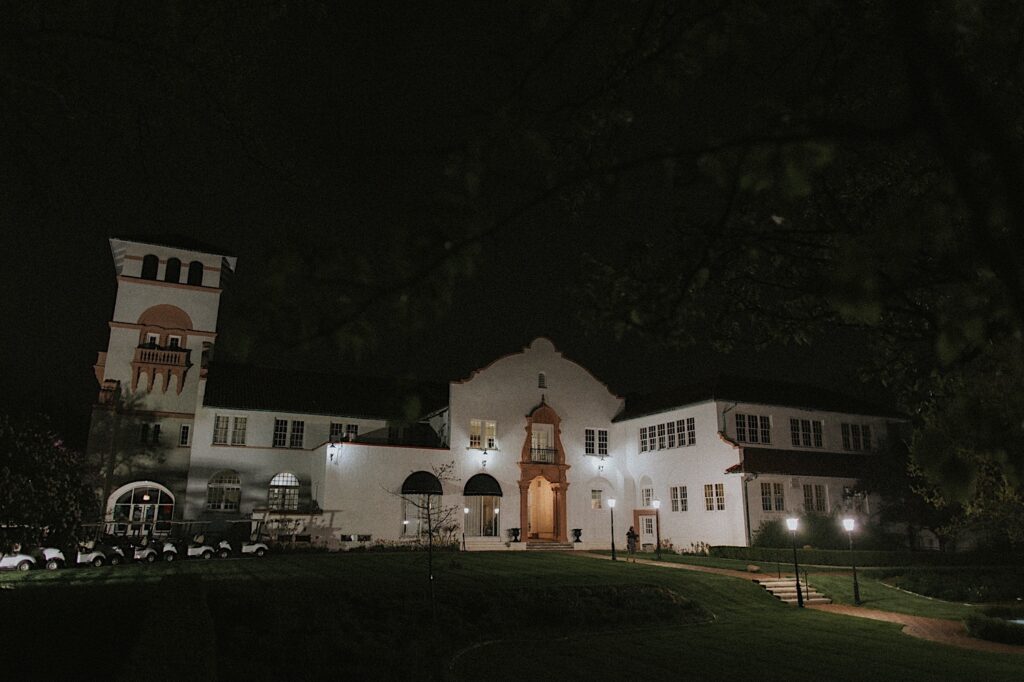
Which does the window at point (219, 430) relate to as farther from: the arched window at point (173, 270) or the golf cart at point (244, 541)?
the arched window at point (173, 270)

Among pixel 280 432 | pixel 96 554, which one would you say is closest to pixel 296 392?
pixel 280 432

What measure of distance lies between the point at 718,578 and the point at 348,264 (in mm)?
24989

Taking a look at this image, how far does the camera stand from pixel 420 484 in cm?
3631

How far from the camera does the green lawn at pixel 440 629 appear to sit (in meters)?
9.48

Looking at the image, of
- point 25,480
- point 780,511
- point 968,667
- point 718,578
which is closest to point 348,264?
point 968,667

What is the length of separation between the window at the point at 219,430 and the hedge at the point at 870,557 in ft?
88.9

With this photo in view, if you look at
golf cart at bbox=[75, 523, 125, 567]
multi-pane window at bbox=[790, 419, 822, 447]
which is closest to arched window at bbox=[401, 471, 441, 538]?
golf cart at bbox=[75, 523, 125, 567]

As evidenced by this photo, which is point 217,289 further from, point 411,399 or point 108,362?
point 411,399

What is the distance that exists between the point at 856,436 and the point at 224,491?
35315 mm

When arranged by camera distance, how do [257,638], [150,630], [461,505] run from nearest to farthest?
[150,630]
[257,638]
[461,505]

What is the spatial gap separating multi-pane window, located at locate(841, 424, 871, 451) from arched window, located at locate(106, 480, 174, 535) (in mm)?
36959

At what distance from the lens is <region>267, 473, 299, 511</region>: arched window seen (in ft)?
126

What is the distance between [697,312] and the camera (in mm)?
7320

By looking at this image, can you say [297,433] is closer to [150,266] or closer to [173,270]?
[173,270]
